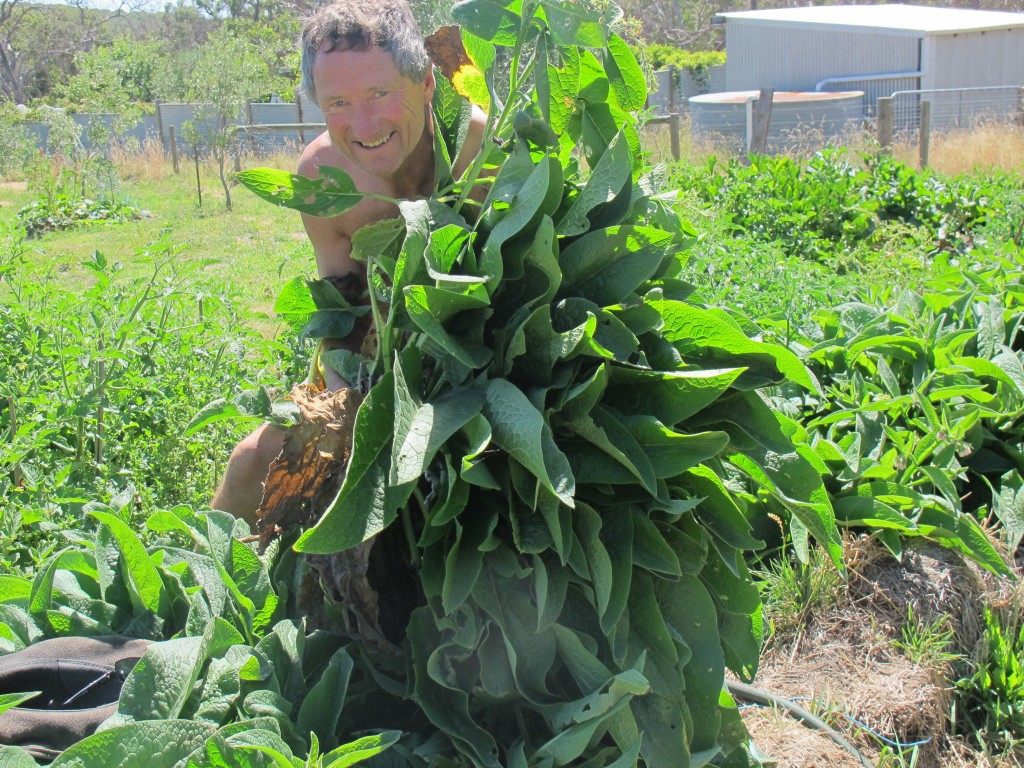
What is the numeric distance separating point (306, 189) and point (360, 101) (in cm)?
60

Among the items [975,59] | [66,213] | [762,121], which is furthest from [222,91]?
[975,59]

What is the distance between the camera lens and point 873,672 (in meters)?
2.82

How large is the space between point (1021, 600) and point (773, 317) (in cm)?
139

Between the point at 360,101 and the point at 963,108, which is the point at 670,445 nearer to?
the point at 360,101

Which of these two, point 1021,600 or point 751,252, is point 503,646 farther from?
point 751,252

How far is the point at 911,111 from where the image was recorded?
1614cm

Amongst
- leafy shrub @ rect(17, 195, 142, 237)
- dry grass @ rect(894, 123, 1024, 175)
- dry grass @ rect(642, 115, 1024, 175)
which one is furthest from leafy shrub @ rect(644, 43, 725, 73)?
leafy shrub @ rect(17, 195, 142, 237)

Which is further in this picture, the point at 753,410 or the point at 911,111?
the point at 911,111

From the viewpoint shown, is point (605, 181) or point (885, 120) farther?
point (885, 120)

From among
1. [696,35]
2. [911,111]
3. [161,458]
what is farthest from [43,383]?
[696,35]

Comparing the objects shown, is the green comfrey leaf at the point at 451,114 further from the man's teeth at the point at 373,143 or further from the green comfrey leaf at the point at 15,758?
the green comfrey leaf at the point at 15,758

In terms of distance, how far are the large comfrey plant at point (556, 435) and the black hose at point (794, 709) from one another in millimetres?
1081

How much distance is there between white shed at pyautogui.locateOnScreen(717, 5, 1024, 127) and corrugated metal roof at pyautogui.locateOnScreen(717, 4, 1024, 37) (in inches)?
1.0

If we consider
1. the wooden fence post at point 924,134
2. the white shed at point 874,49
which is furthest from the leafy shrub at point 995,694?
the white shed at point 874,49
